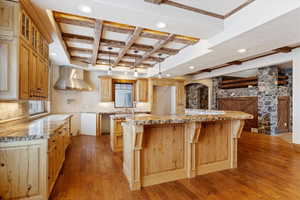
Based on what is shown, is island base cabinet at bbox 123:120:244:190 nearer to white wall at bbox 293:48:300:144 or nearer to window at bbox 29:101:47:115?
white wall at bbox 293:48:300:144

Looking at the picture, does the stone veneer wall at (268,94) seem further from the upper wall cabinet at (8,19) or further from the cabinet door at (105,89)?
the upper wall cabinet at (8,19)

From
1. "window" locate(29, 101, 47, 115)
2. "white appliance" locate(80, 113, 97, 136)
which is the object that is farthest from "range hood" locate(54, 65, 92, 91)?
"white appliance" locate(80, 113, 97, 136)

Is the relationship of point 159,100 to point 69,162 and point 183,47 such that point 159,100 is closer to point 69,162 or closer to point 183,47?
point 183,47

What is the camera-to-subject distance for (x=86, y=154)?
12.8 ft

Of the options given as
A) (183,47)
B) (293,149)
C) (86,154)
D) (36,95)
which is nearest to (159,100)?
(183,47)

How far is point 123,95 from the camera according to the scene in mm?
6871

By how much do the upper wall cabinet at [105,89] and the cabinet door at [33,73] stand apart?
3.70m

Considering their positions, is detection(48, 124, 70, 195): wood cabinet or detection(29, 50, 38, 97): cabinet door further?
detection(29, 50, 38, 97): cabinet door

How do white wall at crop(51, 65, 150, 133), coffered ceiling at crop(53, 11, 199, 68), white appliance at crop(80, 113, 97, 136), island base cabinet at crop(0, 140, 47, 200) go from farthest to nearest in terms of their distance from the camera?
white appliance at crop(80, 113, 97, 136)
white wall at crop(51, 65, 150, 133)
coffered ceiling at crop(53, 11, 199, 68)
island base cabinet at crop(0, 140, 47, 200)

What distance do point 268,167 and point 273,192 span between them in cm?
103

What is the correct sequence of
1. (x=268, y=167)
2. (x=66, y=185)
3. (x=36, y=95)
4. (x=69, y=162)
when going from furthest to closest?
(x=69, y=162) → (x=268, y=167) → (x=36, y=95) → (x=66, y=185)

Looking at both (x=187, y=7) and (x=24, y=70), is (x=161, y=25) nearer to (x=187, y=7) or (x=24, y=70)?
(x=187, y=7)

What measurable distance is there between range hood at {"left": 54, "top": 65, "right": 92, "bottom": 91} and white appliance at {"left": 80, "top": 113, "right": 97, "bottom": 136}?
1122mm

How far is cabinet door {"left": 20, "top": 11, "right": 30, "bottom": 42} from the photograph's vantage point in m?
2.04
